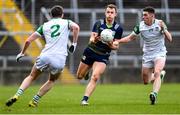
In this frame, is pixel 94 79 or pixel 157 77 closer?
pixel 94 79

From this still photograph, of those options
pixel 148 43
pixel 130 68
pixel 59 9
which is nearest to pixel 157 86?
pixel 148 43

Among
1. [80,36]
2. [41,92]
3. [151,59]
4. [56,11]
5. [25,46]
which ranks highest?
[56,11]

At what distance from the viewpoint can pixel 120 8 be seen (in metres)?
29.8

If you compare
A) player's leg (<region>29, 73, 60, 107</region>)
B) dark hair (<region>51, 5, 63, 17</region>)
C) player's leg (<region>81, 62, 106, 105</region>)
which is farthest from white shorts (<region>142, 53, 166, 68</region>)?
dark hair (<region>51, 5, 63, 17</region>)

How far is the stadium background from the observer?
94.8 ft

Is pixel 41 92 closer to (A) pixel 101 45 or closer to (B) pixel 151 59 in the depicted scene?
(A) pixel 101 45

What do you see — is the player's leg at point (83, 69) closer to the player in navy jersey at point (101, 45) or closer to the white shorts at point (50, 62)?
the player in navy jersey at point (101, 45)

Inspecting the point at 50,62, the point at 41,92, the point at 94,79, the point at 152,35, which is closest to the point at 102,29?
the point at 94,79

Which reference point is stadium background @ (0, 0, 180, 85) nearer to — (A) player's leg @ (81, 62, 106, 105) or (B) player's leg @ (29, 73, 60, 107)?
(A) player's leg @ (81, 62, 106, 105)

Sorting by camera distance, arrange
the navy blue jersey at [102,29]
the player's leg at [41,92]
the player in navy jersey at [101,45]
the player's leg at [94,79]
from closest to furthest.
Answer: the player's leg at [41,92]
the player's leg at [94,79]
the player in navy jersey at [101,45]
the navy blue jersey at [102,29]

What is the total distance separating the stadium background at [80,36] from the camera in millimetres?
28891

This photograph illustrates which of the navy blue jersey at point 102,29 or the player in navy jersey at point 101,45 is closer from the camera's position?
the player in navy jersey at point 101,45

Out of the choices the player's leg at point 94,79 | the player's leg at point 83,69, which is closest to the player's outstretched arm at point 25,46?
the player's leg at point 94,79

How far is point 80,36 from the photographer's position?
2945cm
